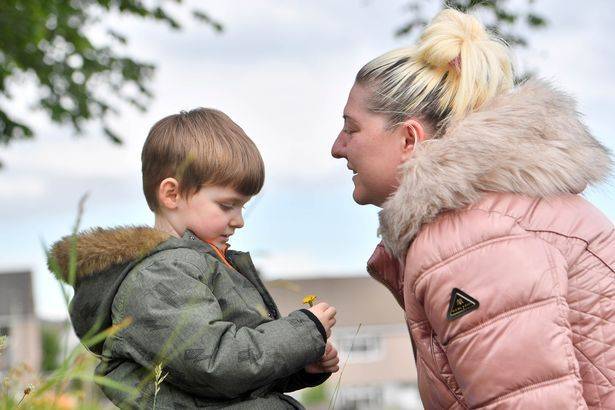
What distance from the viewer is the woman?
9.58ft

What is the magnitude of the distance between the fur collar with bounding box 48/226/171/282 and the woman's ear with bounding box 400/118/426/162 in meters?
0.85

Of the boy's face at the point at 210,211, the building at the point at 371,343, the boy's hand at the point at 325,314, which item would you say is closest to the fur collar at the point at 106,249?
the boy's face at the point at 210,211

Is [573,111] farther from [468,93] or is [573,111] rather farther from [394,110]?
[394,110]

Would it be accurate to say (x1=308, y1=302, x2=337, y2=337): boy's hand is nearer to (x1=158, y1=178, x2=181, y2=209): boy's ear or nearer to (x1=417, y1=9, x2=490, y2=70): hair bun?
(x1=158, y1=178, x2=181, y2=209): boy's ear

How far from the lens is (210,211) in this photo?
3.38 meters

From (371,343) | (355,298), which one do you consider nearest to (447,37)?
(355,298)

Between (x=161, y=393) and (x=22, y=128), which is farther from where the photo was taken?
(x=22, y=128)

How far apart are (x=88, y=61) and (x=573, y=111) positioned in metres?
10.5

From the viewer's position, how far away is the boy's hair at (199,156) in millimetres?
3359

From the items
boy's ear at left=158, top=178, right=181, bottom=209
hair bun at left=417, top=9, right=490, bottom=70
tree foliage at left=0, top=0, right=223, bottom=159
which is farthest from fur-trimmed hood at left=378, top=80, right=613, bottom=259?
tree foliage at left=0, top=0, right=223, bottom=159

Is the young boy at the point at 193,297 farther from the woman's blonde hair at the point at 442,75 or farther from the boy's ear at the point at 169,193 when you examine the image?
the woman's blonde hair at the point at 442,75

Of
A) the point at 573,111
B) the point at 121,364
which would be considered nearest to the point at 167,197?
the point at 121,364

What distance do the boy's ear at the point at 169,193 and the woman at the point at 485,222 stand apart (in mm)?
619

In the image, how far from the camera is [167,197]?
3410mm
